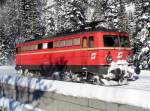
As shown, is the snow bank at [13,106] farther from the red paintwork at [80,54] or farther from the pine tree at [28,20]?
the pine tree at [28,20]

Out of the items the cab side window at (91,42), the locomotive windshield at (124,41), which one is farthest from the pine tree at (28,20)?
the cab side window at (91,42)

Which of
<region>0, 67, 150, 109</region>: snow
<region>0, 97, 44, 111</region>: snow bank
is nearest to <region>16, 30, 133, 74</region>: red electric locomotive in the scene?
<region>0, 67, 150, 109</region>: snow

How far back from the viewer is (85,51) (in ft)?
66.6

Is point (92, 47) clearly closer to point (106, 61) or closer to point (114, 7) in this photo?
point (106, 61)

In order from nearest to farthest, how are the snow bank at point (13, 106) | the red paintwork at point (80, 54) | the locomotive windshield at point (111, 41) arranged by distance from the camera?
1. the snow bank at point (13, 106)
2. the red paintwork at point (80, 54)
3. the locomotive windshield at point (111, 41)

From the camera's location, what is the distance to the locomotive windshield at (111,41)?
19.9 meters

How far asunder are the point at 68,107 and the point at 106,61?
7.39m

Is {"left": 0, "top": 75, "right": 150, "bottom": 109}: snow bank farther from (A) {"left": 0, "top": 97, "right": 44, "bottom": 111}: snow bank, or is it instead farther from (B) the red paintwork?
(B) the red paintwork

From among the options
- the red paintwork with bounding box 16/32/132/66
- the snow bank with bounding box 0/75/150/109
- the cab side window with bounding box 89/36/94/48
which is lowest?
the snow bank with bounding box 0/75/150/109

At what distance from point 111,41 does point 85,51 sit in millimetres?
1603

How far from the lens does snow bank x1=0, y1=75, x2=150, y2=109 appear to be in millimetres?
9430

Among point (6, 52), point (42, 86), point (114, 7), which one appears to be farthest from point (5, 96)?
point (6, 52)

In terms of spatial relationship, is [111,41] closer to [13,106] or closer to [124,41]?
[124,41]

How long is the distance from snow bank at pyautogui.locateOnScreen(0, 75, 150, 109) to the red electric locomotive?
4952 mm
